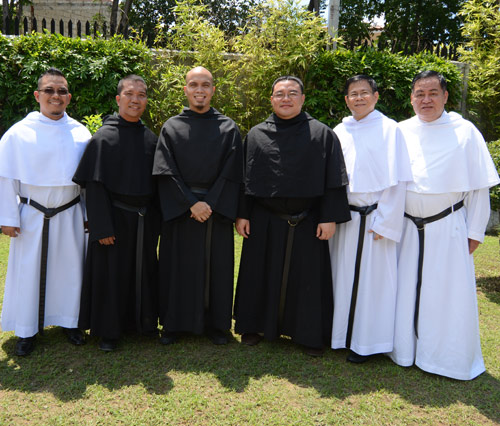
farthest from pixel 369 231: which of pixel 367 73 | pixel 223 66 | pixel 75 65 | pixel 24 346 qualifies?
pixel 75 65

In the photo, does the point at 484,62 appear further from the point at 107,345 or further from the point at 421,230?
the point at 107,345

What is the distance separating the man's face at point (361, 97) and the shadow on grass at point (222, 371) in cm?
199

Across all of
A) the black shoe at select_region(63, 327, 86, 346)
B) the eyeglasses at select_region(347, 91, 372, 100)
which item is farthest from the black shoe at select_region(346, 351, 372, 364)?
the black shoe at select_region(63, 327, 86, 346)

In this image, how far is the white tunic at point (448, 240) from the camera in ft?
11.1

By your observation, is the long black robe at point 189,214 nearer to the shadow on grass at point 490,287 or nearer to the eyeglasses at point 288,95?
the eyeglasses at point 288,95

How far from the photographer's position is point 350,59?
8242mm

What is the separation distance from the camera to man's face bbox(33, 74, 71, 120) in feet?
11.8

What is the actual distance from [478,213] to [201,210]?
2.11 meters

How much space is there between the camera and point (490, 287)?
5.81 meters

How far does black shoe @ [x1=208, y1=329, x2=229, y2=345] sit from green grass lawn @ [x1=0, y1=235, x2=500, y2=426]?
0.19 feet

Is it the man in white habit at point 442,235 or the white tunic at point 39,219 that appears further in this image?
the white tunic at point 39,219

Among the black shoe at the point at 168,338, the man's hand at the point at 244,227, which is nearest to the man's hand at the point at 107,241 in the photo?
the black shoe at the point at 168,338

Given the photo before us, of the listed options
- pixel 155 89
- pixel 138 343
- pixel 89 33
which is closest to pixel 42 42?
pixel 89 33

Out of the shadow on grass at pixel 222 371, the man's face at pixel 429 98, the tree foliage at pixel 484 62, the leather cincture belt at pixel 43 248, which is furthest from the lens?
the tree foliage at pixel 484 62
